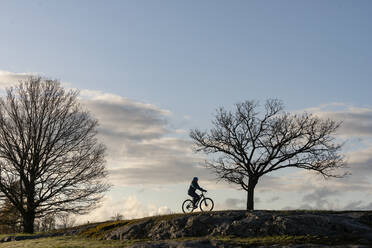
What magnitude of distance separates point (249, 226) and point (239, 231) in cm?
55

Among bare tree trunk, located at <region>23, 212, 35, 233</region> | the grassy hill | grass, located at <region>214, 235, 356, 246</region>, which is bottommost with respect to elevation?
grass, located at <region>214, 235, 356, 246</region>

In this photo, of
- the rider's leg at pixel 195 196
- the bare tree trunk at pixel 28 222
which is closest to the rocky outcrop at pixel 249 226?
the rider's leg at pixel 195 196

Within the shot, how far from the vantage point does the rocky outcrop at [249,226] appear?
19906 mm

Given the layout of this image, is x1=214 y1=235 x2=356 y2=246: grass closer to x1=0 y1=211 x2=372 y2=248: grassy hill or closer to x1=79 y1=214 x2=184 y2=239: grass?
x1=0 y1=211 x2=372 y2=248: grassy hill

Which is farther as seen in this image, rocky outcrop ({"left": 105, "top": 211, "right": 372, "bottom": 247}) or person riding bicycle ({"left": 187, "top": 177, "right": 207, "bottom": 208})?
person riding bicycle ({"left": 187, "top": 177, "right": 207, "bottom": 208})

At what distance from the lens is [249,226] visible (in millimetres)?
21047

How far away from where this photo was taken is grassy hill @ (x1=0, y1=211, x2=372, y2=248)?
1825cm

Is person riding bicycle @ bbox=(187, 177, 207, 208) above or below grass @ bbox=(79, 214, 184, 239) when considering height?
above

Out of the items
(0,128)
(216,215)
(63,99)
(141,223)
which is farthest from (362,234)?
(0,128)

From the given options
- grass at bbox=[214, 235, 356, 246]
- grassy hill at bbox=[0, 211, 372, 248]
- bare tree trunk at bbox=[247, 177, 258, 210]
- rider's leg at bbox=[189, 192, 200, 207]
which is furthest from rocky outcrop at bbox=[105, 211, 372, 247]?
bare tree trunk at bbox=[247, 177, 258, 210]

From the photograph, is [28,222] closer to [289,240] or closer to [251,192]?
[251,192]

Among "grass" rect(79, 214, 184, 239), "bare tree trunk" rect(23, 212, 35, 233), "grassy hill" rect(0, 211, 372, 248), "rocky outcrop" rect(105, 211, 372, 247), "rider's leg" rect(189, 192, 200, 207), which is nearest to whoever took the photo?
"grassy hill" rect(0, 211, 372, 248)

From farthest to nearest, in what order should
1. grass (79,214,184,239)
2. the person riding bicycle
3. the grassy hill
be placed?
the person riding bicycle
grass (79,214,184,239)
the grassy hill

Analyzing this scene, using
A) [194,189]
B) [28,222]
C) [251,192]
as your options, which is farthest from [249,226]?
[28,222]
